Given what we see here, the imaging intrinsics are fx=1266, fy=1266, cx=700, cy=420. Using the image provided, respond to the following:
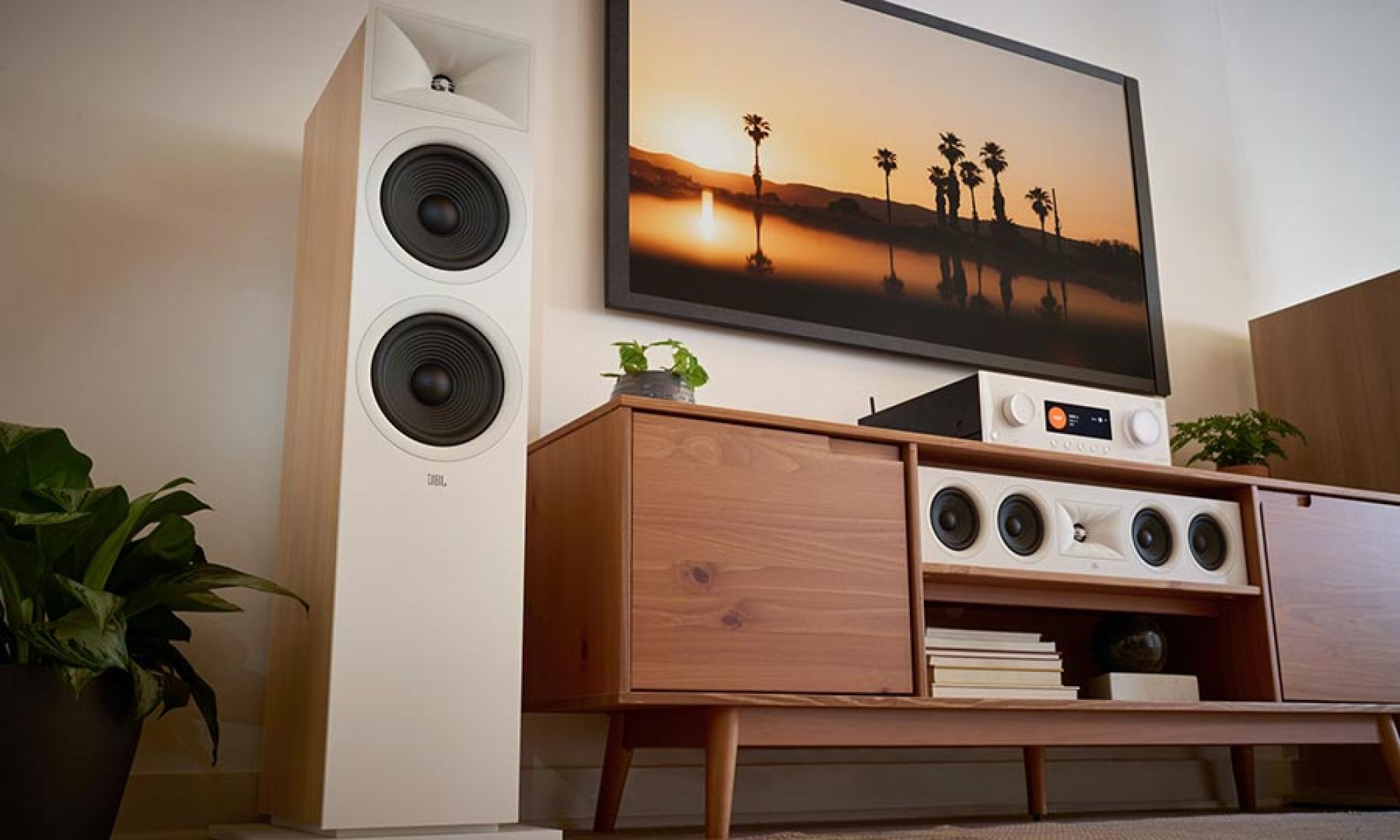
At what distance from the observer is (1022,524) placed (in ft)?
7.05

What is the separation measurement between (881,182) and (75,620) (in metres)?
1.86

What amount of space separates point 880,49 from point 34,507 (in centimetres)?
201

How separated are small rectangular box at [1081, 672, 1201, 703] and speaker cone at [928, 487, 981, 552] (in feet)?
1.22

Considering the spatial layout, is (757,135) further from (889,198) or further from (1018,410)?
(1018,410)

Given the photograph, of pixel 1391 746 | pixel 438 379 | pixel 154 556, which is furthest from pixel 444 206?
pixel 1391 746

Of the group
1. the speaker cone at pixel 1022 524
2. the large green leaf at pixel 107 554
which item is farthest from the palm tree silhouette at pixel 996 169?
the large green leaf at pixel 107 554

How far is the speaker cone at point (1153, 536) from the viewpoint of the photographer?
225cm

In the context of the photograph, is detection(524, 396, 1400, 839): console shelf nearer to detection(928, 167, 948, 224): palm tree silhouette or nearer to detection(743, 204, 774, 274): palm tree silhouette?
detection(743, 204, 774, 274): palm tree silhouette

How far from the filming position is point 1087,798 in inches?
103

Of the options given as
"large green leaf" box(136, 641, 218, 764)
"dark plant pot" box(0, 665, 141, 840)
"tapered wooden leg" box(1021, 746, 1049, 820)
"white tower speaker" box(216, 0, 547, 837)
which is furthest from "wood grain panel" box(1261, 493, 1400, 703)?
"dark plant pot" box(0, 665, 141, 840)

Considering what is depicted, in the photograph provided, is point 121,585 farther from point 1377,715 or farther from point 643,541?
point 1377,715

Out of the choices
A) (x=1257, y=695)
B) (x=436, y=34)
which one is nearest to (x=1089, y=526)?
(x=1257, y=695)

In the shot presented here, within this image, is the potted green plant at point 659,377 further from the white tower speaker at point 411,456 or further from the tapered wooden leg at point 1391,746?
the tapered wooden leg at point 1391,746

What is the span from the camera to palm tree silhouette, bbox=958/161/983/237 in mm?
2834
